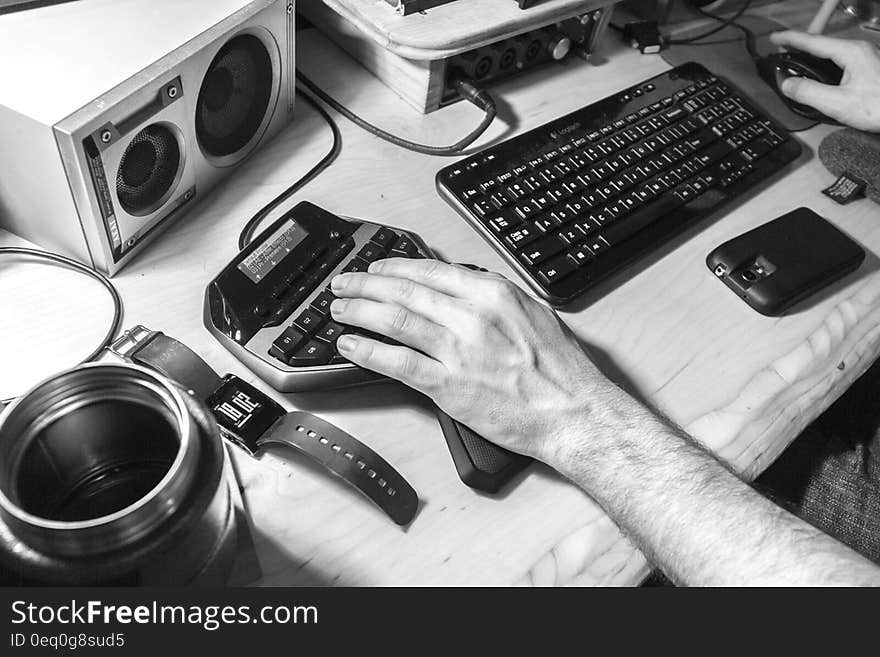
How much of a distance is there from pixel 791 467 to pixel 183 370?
0.70 metres

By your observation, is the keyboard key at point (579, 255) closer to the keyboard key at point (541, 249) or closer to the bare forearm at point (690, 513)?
the keyboard key at point (541, 249)

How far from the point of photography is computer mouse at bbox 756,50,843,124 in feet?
3.15

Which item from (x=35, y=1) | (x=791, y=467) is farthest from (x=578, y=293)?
(x=35, y=1)

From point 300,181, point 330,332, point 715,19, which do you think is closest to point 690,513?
point 330,332

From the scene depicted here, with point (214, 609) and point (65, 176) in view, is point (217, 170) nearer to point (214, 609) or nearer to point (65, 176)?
point (65, 176)

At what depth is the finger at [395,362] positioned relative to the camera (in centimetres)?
56

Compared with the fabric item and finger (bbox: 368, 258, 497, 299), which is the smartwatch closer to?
finger (bbox: 368, 258, 497, 299)

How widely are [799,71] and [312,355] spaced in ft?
2.56

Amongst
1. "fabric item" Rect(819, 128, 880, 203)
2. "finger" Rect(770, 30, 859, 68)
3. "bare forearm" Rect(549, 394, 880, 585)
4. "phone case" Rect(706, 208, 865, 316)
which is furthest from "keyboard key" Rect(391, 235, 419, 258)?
"finger" Rect(770, 30, 859, 68)

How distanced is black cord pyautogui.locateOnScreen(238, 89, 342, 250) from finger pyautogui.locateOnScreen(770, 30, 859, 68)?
0.64 metres

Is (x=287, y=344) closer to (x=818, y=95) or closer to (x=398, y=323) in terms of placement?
(x=398, y=323)

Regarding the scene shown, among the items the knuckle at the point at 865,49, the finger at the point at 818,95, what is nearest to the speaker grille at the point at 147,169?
the finger at the point at 818,95

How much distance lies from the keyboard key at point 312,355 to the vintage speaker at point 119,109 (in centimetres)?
18

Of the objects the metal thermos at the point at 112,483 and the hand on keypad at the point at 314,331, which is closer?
the metal thermos at the point at 112,483
